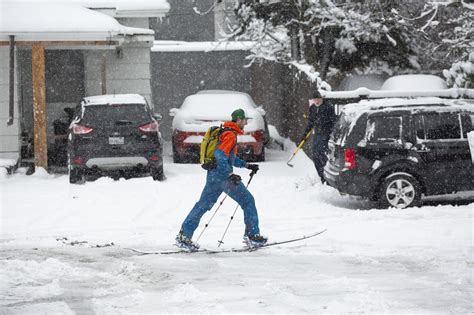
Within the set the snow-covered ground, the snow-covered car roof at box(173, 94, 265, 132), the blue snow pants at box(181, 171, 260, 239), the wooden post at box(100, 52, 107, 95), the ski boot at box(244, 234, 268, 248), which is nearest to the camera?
the snow-covered ground

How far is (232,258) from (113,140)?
22.9 feet

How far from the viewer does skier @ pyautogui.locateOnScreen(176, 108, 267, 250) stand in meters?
10.1

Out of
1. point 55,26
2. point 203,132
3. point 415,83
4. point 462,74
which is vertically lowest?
point 203,132

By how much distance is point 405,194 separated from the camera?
1327 centimetres

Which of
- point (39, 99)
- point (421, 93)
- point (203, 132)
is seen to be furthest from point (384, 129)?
point (39, 99)

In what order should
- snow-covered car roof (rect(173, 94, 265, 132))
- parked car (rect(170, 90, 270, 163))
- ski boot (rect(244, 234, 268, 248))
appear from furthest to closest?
snow-covered car roof (rect(173, 94, 265, 132))
parked car (rect(170, 90, 270, 163))
ski boot (rect(244, 234, 268, 248))

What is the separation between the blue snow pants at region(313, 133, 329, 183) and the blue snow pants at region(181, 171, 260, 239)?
5.25m

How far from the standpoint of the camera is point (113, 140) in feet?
53.9

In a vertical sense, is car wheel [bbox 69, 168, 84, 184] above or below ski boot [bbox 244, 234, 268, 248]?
below

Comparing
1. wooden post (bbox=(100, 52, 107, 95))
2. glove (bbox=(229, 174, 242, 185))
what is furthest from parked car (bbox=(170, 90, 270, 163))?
glove (bbox=(229, 174, 242, 185))

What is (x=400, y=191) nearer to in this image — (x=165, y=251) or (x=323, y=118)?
(x=323, y=118)

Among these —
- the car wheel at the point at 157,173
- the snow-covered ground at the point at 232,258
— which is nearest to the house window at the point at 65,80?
the car wheel at the point at 157,173

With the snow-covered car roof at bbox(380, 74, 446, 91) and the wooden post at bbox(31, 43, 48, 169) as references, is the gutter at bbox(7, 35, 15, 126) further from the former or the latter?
the snow-covered car roof at bbox(380, 74, 446, 91)

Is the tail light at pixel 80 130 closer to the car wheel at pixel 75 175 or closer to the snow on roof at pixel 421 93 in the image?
the car wheel at pixel 75 175
